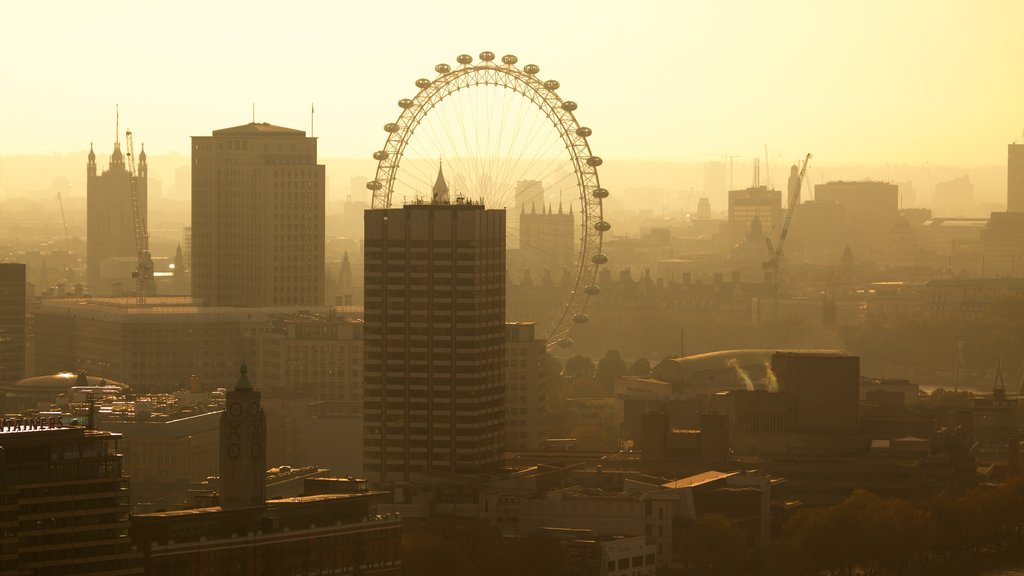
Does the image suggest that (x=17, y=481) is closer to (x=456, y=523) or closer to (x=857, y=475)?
(x=456, y=523)

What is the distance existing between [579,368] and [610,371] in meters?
4.30

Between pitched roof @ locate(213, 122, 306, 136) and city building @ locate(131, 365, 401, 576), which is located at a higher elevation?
pitched roof @ locate(213, 122, 306, 136)

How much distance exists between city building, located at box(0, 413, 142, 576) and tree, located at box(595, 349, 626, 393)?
8287 centimetres

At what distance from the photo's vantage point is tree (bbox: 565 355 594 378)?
519 ft

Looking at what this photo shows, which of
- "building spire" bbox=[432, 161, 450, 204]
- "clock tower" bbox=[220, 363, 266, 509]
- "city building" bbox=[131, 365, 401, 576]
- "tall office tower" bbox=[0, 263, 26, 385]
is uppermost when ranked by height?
"building spire" bbox=[432, 161, 450, 204]

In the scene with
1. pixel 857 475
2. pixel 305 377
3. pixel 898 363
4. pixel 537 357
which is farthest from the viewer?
pixel 898 363

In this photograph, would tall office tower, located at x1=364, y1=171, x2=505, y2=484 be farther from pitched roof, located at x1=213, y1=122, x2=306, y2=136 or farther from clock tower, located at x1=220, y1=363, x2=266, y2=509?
pitched roof, located at x1=213, y1=122, x2=306, y2=136

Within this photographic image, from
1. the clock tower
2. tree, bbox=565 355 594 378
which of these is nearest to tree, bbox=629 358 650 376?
tree, bbox=565 355 594 378

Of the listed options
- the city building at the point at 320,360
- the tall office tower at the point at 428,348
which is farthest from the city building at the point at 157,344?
the tall office tower at the point at 428,348

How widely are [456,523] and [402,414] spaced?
10020 mm

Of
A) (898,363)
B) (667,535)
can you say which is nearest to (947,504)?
(667,535)

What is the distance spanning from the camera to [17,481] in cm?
6606

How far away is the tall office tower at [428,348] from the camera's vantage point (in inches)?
4003

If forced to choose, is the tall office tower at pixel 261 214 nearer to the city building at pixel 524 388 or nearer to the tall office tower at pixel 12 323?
the tall office tower at pixel 12 323
